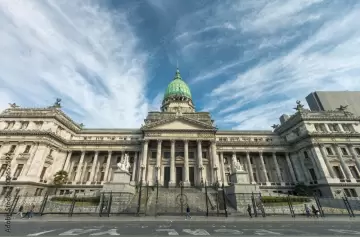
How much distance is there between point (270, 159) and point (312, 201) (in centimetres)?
2004

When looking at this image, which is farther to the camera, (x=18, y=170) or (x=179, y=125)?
(x=179, y=125)

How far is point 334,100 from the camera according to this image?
1911 inches

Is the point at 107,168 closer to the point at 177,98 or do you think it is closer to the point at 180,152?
the point at 180,152

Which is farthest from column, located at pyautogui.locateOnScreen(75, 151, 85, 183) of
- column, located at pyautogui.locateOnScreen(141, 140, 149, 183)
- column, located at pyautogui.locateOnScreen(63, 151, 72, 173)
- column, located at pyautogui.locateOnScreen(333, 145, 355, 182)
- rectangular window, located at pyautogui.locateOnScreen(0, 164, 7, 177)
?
column, located at pyautogui.locateOnScreen(333, 145, 355, 182)

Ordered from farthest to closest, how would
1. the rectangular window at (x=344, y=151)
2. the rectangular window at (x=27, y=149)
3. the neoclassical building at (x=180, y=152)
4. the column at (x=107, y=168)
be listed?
the column at (x=107, y=168), the rectangular window at (x=344, y=151), the rectangular window at (x=27, y=149), the neoclassical building at (x=180, y=152)

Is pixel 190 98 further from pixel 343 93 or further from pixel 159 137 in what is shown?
pixel 343 93

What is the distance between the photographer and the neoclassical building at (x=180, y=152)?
3462 cm

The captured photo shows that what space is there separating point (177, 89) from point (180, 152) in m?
24.1

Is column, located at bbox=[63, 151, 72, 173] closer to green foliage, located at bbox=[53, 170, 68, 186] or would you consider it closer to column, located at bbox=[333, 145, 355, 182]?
green foliage, located at bbox=[53, 170, 68, 186]

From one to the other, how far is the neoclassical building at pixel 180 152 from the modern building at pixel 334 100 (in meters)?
6.45

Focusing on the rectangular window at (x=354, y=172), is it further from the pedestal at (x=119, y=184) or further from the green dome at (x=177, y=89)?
the green dome at (x=177, y=89)

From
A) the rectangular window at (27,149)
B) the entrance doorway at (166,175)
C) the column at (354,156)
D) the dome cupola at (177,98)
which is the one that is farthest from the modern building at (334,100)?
the rectangular window at (27,149)

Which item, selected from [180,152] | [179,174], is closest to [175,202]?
[179,174]

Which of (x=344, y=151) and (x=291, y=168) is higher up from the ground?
(x=344, y=151)
